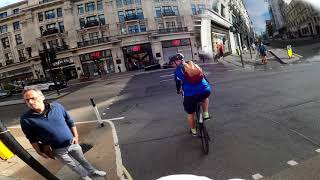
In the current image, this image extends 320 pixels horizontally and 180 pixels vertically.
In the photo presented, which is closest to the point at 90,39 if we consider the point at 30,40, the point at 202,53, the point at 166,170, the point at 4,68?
the point at 30,40

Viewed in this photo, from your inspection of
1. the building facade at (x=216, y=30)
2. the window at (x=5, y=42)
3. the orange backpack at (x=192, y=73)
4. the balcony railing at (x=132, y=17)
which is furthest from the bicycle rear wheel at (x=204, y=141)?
the window at (x=5, y=42)

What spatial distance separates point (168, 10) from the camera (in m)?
44.7

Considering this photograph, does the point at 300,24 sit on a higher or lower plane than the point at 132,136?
higher

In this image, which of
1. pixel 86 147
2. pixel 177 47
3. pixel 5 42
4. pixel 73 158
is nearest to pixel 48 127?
pixel 73 158

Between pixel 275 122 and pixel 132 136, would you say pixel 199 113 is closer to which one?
pixel 275 122

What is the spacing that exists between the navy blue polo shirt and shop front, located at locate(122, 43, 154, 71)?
4212cm

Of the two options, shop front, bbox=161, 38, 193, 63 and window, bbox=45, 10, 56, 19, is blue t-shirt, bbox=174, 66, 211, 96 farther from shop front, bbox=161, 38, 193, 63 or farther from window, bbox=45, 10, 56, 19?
window, bbox=45, 10, 56, 19

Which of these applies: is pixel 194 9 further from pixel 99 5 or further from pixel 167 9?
pixel 99 5

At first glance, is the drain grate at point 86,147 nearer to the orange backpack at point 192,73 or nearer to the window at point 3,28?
the orange backpack at point 192,73

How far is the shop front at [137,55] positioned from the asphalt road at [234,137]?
121 feet

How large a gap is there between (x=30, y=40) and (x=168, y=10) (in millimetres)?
23635

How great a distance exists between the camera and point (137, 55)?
46.4 meters

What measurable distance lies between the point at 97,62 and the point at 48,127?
4435 cm

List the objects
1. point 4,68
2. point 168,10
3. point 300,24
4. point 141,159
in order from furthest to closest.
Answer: point 300,24, point 4,68, point 168,10, point 141,159
